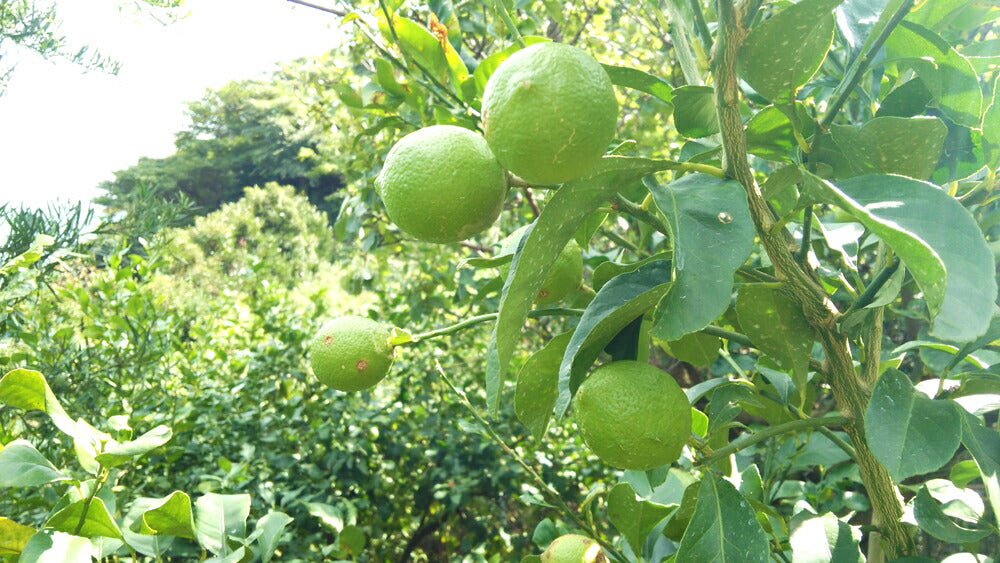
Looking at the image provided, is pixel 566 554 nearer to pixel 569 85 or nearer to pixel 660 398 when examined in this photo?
pixel 660 398

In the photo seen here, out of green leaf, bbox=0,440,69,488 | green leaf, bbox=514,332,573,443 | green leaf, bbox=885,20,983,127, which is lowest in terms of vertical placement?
green leaf, bbox=0,440,69,488

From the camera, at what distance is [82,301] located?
1905mm

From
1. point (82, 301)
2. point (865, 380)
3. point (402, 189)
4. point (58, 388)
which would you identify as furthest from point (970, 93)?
point (82, 301)

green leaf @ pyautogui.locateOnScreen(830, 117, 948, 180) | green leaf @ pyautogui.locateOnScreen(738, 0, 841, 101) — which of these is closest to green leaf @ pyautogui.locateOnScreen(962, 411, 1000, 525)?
green leaf @ pyautogui.locateOnScreen(830, 117, 948, 180)

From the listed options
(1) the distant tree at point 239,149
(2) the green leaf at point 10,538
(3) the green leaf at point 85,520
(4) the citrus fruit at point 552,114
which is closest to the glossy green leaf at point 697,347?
(4) the citrus fruit at point 552,114

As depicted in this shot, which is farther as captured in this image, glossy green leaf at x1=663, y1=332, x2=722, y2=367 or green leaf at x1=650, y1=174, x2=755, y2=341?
glossy green leaf at x1=663, y1=332, x2=722, y2=367

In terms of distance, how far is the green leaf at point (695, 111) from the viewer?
56cm

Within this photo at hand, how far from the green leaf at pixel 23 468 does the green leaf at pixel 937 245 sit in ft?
2.23

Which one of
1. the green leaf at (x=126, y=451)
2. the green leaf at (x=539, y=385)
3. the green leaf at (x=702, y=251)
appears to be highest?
the green leaf at (x=702, y=251)

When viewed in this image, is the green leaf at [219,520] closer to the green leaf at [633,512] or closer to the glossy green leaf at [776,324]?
the green leaf at [633,512]

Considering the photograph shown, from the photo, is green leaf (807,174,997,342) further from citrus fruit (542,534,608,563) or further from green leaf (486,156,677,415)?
citrus fruit (542,534,608,563)

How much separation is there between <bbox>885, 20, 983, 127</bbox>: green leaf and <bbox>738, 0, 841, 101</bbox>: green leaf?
115 mm

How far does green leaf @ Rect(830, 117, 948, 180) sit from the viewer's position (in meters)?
0.50

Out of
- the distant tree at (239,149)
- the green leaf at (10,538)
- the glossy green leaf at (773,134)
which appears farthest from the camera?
the distant tree at (239,149)
